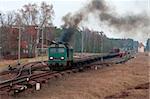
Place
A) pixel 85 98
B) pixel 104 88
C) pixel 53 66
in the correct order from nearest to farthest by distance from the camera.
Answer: pixel 85 98
pixel 104 88
pixel 53 66

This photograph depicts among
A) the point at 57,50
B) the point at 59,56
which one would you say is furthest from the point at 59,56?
the point at 57,50

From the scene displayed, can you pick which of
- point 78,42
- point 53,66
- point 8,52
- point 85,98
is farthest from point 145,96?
point 78,42

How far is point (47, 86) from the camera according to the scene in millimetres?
23344

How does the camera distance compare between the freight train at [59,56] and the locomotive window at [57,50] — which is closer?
the freight train at [59,56]

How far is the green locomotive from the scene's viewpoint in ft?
125

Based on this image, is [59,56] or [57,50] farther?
[57,50]

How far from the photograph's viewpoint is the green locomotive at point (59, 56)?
38.1m

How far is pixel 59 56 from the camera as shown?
38.3 metres

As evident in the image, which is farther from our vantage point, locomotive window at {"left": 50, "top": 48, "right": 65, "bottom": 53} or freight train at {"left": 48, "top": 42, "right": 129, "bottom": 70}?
locomotive window at {"left": 50, "top": 48, "right": 65, "bottom": 53}

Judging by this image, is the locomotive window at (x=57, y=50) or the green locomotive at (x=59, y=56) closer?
the green locomotive at (x=59, y=56)

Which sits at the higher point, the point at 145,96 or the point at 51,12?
the point at 51,12

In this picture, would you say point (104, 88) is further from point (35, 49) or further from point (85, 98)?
point (35, 49)

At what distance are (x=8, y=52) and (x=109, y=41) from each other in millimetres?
78694

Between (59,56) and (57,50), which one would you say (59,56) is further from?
(57,50)
